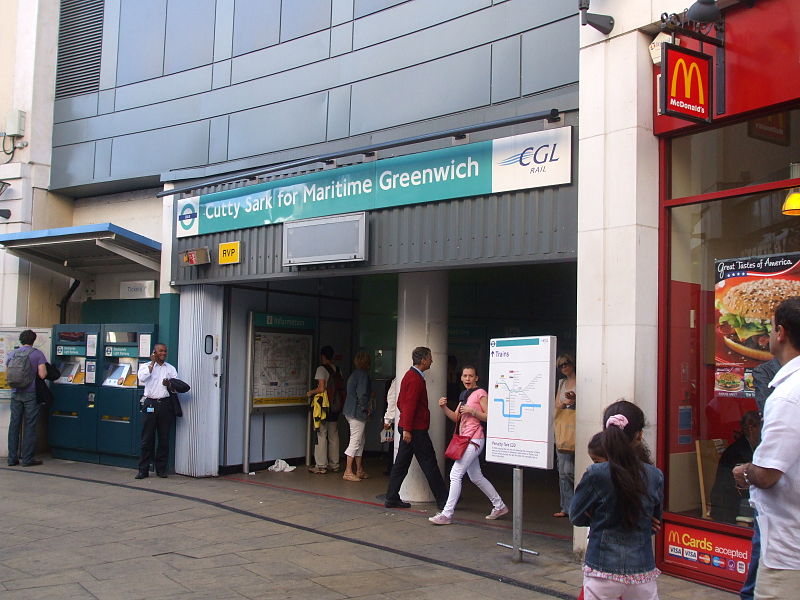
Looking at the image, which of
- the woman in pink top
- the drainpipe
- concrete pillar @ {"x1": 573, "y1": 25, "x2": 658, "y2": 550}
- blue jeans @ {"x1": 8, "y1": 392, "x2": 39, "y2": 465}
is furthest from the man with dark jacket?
concrete pillar @ {"x1": 573, "y1": 25, "x2": 658, "y2": 550}

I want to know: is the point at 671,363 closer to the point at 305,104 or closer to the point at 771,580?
the point at 771,580

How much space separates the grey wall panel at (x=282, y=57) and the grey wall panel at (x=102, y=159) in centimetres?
290

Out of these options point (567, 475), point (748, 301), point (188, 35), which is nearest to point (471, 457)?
point (567, 475)

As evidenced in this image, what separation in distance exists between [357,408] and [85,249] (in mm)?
5133

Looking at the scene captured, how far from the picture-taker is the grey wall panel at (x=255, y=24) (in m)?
10.7

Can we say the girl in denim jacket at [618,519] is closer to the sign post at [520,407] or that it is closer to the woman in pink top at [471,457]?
the sign post at [520,407]

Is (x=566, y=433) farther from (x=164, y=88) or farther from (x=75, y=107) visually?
(x=75, y=107)

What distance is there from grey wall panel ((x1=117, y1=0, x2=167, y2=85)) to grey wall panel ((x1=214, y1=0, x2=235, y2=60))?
46.2 inches

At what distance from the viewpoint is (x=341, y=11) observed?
32.4 ft

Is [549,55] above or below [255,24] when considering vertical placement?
below

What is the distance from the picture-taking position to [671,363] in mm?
6691

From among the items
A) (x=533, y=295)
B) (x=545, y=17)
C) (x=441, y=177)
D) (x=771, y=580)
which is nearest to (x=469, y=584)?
(x=771, y=580)

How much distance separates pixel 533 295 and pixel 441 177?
6.70 metres

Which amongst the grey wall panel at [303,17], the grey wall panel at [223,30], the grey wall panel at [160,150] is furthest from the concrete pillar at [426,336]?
the grey wall panel at [223,30]
